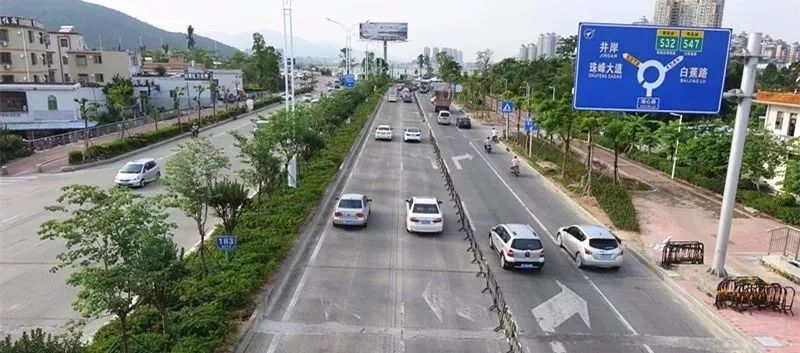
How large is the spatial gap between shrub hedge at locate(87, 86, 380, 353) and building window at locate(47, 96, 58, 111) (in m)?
37.1

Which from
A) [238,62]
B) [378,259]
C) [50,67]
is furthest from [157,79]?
[378,259]

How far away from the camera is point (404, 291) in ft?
51.0

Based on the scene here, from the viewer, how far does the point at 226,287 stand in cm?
1401

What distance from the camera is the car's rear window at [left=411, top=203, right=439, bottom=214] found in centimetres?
2098

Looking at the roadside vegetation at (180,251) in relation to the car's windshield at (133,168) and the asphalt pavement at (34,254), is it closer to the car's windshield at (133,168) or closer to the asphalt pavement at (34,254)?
the asphalt pavement at (34,254)

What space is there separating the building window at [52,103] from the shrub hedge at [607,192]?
42.8m

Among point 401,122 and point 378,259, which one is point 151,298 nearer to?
point 378,259

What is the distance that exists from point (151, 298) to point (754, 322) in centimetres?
1455

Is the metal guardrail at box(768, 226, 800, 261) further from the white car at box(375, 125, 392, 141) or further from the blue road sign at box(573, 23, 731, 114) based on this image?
the white car at box(375, 125, 392, 141)

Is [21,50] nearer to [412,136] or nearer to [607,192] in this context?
[412,136]

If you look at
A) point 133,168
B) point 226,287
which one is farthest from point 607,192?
point 133,168

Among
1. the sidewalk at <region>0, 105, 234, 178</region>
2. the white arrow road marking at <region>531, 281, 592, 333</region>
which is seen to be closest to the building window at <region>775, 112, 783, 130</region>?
the white arrow road marking at <region>531, 281, 592, 333</region>

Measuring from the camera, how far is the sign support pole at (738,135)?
52.9 feet

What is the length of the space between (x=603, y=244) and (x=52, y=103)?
5097 cm
